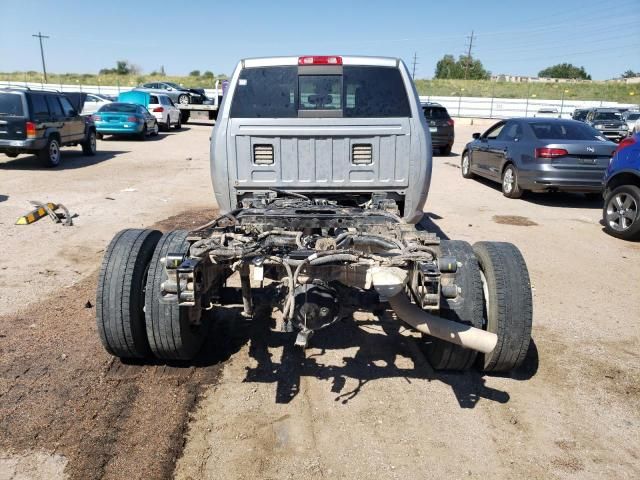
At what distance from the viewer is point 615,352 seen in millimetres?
4270

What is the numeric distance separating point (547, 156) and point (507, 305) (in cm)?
726

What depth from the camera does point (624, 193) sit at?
7.75 m

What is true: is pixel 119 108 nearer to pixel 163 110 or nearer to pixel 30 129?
pixel 163 110

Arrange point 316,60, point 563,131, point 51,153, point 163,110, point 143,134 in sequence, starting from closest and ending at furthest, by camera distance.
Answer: point 316,60, point 563,131, point 51,153, point 143,134, point 163,110

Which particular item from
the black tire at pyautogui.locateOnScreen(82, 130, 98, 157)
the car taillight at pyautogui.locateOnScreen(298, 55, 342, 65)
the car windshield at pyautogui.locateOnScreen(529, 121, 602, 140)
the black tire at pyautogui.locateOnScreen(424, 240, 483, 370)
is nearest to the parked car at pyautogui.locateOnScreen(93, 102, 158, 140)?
the black tire at pyautogui.locateOnScreen(82, 130, 98, 157)

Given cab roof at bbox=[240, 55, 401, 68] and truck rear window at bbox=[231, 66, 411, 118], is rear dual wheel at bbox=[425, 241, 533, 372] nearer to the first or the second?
truck rear window at bbox=[231, 66, 411, 118]

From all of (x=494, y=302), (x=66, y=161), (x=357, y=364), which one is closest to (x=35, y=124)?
(x=66, y=161)

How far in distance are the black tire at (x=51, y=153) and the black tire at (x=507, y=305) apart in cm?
1273

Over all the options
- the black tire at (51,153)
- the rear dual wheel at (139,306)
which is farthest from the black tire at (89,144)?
the rear dual wheel at (139,306)

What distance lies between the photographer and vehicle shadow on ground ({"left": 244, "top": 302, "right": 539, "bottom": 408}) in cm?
362

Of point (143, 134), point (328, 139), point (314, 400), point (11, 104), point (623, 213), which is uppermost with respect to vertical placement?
point (11, 104)

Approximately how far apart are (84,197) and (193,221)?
3.05 metres

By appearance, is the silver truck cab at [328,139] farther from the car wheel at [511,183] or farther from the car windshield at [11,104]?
the car windshield at [11,104]

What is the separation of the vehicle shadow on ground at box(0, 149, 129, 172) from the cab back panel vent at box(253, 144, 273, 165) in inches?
412
